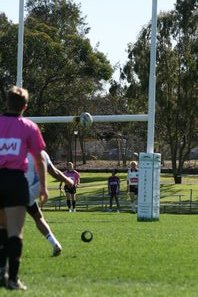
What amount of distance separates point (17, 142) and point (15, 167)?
258 mm

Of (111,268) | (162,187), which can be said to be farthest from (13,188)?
(162,187)

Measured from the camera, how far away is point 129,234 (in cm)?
1450

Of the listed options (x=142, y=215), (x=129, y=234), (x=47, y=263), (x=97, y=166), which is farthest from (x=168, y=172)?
(x=47, y=263)

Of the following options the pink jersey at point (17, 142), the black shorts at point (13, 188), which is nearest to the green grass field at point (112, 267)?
the black shorts at point (13, 188)

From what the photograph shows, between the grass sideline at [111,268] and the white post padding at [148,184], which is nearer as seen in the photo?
the grass sideline at [111,268]

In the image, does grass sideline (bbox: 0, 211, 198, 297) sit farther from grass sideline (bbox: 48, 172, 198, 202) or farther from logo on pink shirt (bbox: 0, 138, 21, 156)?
grass sideline (bbox: 48, 172, 198, 202)

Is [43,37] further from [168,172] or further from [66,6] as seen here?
[168,172]

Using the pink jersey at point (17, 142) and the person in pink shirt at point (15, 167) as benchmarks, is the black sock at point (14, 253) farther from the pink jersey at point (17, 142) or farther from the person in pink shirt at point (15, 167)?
the pink jersey at point (17, 142)

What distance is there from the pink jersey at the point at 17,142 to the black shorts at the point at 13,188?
Result: 0.07 m

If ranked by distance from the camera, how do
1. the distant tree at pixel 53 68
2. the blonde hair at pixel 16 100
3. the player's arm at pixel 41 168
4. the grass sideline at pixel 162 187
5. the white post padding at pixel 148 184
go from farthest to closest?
the distant tree at pixel 53 68 → the grass sideline at pixel 162 187 → the white post padding at pixel 148 184 → the player's arm at pixel 41 168 → the blonde hair at pixel 16 100

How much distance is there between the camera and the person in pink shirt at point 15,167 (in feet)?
23.7

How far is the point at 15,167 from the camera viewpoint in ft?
23.9

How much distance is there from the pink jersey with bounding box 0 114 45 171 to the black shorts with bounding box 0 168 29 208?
0.24ft

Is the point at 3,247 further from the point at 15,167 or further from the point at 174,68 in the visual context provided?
the point at 174,68
